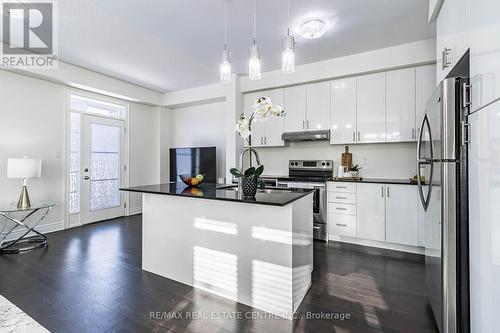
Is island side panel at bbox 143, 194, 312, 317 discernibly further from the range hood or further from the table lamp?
the table lamp

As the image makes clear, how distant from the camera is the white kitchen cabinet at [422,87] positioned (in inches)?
131

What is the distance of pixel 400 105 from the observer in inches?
138

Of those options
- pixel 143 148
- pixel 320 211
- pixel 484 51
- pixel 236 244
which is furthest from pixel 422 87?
pixel 143 148

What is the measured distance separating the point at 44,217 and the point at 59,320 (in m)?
2.84

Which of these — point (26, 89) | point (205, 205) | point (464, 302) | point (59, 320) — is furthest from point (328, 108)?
point (26, 89)

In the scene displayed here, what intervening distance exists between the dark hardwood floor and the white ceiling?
9.18ft

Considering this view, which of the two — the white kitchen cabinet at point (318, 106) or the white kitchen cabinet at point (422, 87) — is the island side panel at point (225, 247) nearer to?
the white kitchen cabinet at point (318, 106)

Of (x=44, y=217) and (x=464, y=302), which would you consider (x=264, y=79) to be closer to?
(x=464, y=302)

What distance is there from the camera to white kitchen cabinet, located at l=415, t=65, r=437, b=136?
3.34 m

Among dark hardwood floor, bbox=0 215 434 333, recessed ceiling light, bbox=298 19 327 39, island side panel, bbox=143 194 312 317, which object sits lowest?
dark hardwood floor, bbox=0 215 434 333

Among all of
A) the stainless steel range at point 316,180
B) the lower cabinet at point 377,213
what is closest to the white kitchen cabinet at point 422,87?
the lower cabinet at point 377,213

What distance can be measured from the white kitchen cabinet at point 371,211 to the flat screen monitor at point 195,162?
279 cm

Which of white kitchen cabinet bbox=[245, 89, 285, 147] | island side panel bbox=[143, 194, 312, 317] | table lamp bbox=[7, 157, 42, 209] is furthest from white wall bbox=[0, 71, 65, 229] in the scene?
white kitchen cabinet bbox=[245, 89, 285, 147]

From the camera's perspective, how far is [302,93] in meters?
4.24
